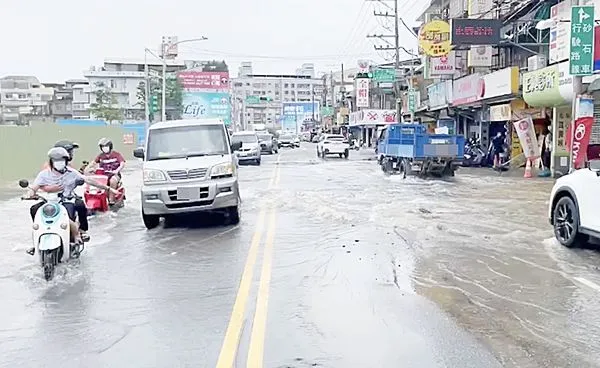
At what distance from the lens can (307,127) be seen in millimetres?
127812

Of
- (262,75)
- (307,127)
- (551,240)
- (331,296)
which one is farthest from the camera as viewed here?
(262,75)

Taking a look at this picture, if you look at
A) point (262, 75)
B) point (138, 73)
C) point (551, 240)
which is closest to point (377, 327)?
point (551, 240)

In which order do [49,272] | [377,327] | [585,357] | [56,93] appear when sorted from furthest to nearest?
[56,93]
[49,272]
[377,327]
[585,357]

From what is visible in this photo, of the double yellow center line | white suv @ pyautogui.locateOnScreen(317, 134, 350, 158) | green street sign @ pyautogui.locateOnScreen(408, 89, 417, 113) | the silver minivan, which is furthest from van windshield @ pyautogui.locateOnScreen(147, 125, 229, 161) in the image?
green street sign @ pyautogui.locateOnScreen(408, 89, 417, 113)

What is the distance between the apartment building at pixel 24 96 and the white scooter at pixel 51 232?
78.8 m

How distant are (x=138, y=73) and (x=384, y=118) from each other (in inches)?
1257

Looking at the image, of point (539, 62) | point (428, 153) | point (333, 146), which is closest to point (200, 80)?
point (333, 146)

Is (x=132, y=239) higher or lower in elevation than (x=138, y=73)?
lower

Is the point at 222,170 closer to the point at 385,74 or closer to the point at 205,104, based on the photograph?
the point at 385,74

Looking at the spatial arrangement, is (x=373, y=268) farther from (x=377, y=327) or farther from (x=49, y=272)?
(x=49, y=272)

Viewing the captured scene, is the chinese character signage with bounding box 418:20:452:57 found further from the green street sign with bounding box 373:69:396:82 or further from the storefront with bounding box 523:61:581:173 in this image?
the green street sign with bounding box 373:69:396:82

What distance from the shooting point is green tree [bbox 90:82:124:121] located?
71.6m

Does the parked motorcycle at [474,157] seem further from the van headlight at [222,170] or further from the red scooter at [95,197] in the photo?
the van headlight at [222,170]

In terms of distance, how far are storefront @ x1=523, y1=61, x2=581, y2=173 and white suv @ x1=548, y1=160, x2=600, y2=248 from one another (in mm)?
12413
